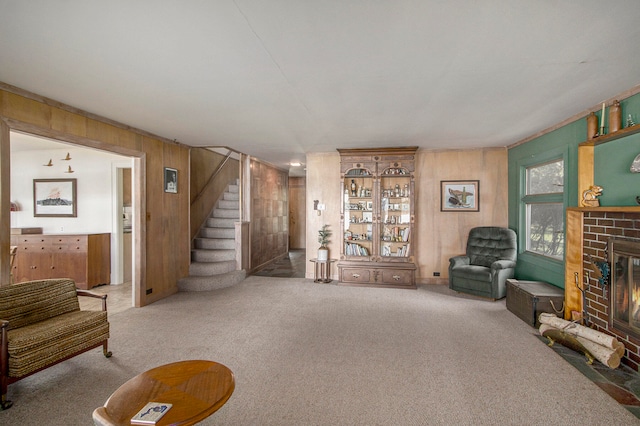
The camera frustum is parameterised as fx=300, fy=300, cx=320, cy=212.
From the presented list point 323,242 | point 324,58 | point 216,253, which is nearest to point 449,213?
point 323,242

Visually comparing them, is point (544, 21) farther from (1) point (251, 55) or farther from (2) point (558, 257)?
(2) point (558, 257)

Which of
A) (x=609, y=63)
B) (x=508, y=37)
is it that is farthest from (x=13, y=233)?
→ (x=609, y=63)

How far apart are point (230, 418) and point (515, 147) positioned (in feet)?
18.7

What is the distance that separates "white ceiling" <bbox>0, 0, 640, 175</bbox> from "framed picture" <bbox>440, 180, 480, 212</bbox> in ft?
6.15

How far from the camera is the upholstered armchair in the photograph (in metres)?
4.62

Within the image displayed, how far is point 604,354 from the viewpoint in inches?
107

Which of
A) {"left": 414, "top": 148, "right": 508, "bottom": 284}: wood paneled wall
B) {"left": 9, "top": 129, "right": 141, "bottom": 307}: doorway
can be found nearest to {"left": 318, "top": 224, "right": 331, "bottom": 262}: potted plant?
{"left": 414, "top": 148, "right": 508, "bottom": 284}: wood paneled wall

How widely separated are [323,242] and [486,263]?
2.92 metres

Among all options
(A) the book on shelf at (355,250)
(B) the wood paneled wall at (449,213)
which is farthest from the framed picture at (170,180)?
(B) the wood paneled wall at (449,213)

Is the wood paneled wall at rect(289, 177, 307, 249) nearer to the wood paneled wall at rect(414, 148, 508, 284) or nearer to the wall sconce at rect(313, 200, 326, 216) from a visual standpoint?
the wall sconce at rect(313, 200, 326, 216)

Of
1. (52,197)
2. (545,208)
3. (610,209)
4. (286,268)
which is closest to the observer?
(610,209)

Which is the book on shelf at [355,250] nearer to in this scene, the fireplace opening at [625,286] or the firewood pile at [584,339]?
the firewood pile at [584,339]

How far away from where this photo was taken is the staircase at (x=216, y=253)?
5332mm

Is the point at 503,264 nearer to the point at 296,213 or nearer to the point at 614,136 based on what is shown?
the point at 614,136
